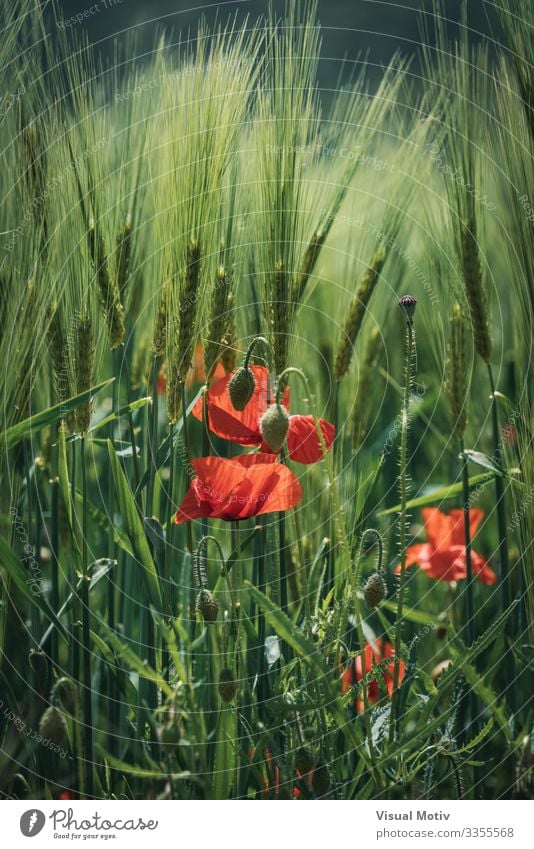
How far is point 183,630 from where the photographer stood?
2.37ft

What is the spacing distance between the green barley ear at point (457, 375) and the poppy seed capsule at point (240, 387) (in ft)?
0.65

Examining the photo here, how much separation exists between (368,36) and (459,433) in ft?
1.35

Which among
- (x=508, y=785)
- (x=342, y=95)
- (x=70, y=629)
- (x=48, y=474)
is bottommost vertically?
(x=508, y=785)

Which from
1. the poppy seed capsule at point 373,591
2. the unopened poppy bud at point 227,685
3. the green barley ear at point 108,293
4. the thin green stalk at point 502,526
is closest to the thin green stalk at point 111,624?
the green barley ear at point 108,293

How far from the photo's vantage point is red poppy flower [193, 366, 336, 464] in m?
0.72

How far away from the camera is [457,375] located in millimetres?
766

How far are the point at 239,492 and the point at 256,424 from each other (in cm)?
10

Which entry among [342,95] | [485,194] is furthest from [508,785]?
[342,95]

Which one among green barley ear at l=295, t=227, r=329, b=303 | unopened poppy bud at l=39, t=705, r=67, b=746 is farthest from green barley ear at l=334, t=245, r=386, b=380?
unopened poppy bud at l=39, t=705, r=67, b=746

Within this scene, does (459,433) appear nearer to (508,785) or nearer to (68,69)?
(508,785)

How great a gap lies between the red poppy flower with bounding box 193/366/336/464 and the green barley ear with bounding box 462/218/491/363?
0.50 feet

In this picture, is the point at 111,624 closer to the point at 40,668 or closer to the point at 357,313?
the point at 40,668

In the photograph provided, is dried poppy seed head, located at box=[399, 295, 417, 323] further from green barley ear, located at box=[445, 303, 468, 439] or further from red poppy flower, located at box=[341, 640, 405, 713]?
red poppy flower, located at box=[341, 640, 405, 713]
